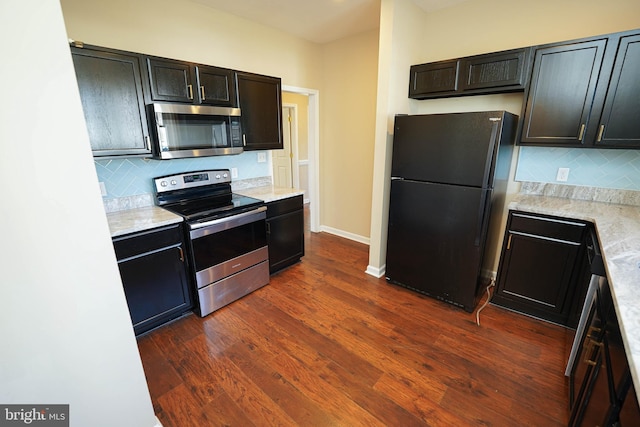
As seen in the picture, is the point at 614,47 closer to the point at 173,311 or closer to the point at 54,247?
the point at 54,247

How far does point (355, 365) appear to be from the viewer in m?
1.86

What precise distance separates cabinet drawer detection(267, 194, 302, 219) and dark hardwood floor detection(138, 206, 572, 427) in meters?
0.84

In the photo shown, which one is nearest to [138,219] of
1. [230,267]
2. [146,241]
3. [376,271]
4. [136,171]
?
[146,241]

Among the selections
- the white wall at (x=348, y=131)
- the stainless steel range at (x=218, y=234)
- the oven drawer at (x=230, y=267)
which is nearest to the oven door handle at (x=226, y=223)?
the stainless steel range at (x=218, y=234)

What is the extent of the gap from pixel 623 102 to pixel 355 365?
8.48ft

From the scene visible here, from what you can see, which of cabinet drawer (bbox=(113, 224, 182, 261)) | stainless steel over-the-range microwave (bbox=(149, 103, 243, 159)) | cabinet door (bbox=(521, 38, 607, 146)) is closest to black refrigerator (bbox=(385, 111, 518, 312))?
cabinet door (bbox=(521, 38, 607, 146))

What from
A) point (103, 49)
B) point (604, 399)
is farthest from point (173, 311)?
point (604, 399)

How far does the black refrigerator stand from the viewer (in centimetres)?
212

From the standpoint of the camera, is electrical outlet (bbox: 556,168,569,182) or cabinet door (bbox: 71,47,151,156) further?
electrical outlet (bbox: 556,168,569,182)

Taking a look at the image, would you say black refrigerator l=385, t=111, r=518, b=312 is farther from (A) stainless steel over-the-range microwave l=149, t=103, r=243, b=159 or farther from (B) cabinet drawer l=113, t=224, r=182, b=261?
(B) cabinet drawer l=113, t=224, r=182, b=261

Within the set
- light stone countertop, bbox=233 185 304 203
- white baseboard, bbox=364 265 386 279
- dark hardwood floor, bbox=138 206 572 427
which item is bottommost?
dark hardwood floor, bbox=138 206 572 427

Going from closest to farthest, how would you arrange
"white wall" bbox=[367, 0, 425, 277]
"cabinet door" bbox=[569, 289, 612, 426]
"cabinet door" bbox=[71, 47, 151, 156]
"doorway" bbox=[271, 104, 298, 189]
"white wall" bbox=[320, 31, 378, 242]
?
1. "cabinet door" bbox=[569, 289, 612, 426]
2. "cabinet door" bbox=[71, 47, 151, 156]
3. "white wall" bbox=[367, 0, 425, 277]
4. "white wall" bbox=[320, 31, 378, 242]
5. "doorway" bbox=[271, 104, 298, 189]

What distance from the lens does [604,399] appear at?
96 cm

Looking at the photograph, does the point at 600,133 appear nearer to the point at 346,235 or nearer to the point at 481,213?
the point at 481,213
